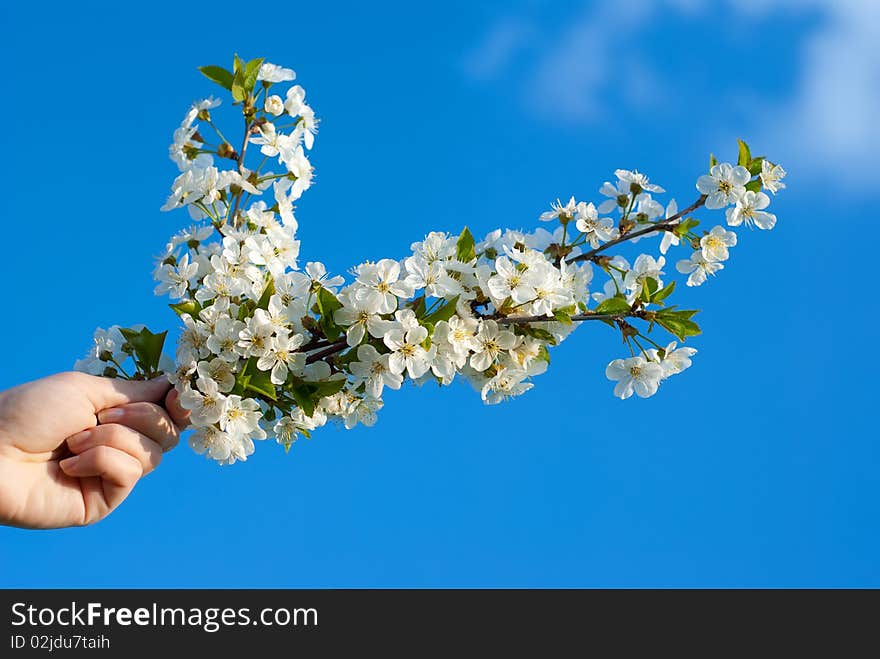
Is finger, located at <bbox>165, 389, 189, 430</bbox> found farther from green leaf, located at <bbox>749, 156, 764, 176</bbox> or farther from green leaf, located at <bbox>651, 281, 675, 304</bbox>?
green leaf, located at <bbox>749, 156, 764, 176</bbox>

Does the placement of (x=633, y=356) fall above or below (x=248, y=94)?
below

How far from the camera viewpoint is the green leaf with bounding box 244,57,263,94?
2.62 m

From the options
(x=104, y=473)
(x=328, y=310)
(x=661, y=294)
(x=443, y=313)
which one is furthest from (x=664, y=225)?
(x=104, y=473)

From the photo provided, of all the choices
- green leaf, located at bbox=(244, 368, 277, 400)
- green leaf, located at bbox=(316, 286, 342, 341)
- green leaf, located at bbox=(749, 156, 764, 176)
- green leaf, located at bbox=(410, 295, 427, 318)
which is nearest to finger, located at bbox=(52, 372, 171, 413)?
green leaf, located at bbox=(244, 368, 277, 400)

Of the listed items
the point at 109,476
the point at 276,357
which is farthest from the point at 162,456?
the point at 276,357

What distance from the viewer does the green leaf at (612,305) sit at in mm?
2334

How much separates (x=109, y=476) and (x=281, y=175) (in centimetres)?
95

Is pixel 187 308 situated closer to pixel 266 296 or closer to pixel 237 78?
pixel 266 296

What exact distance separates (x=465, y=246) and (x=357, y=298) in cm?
32

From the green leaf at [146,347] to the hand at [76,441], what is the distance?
0.09m

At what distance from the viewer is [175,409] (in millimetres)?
2322

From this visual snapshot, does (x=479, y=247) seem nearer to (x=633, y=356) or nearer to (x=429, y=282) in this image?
(x=429, y=282)

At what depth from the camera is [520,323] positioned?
89.1 inches

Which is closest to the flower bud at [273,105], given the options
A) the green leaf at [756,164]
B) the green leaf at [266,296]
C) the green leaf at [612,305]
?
the green leaf at [266,296]
